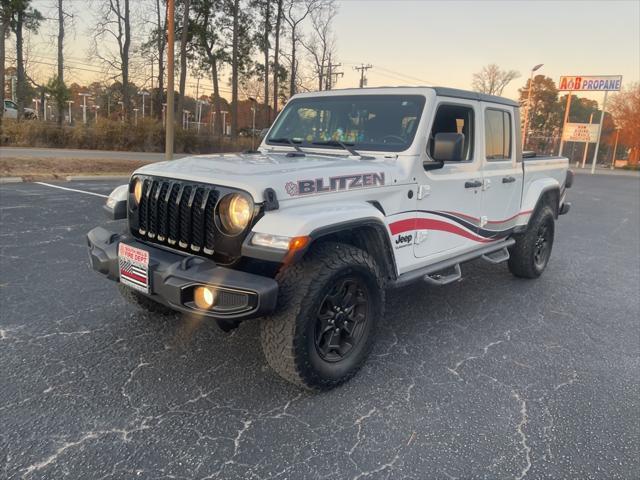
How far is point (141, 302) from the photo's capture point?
364 centimetres

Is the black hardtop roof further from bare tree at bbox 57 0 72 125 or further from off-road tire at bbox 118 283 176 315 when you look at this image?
bare tree at bbox 57 0 72 125

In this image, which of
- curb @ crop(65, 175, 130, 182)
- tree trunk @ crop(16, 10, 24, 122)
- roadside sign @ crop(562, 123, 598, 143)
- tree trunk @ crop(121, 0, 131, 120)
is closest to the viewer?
curb @ crop(65, 175, 130, 182)

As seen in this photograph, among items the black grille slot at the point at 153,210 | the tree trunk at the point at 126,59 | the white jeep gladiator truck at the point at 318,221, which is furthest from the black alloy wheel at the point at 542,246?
the tree trunk at the point at 126,59

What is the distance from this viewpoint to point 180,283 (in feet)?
8.13

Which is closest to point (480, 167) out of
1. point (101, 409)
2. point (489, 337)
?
point (489, 337)

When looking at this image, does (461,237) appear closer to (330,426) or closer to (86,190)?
(330,426)

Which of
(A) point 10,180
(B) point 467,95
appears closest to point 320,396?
(B) point 467,95

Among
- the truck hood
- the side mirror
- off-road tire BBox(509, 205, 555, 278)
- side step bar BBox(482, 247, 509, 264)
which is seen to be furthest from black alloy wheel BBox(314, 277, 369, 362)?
off-road tire BBox(509, 205, 555, 278)

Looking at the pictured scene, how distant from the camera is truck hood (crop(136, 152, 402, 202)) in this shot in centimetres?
258

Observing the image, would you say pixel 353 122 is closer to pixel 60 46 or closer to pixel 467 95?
pixel 467 95

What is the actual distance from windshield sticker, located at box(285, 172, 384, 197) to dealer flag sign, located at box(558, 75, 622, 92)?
128 feet

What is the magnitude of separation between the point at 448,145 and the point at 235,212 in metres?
1.57

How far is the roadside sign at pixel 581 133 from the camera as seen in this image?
3972cm

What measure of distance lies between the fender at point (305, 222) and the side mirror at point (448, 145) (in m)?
0.84
